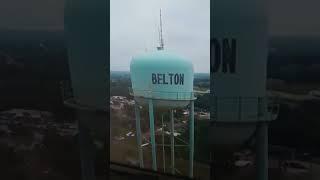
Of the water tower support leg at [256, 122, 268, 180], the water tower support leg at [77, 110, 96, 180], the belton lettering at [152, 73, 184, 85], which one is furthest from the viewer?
the water tower support leg at [77, 110, 96, 180]

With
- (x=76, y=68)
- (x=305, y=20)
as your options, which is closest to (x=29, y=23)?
(x=76, y=68)

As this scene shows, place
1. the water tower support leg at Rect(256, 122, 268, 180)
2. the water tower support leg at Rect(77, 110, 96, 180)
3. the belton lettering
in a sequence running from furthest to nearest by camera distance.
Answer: the water tower support leg at Rect(77, 110, 96, 180), the water tower support leg at Rect(256, 122, 268, 180), the belton lettering

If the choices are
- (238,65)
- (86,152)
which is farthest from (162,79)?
(86,152)

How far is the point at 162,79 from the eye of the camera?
2623mm

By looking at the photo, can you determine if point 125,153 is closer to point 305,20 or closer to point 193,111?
point 193,111

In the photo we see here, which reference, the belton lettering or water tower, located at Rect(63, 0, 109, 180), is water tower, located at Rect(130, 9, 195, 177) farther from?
water tower, located at Rect(63, 0, 109, 180)

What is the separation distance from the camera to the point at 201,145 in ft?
8.97

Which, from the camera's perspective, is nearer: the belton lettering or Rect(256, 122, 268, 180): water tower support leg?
the belton lettering

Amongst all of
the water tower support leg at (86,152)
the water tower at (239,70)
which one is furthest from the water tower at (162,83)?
the water tower support leg at (86,152)

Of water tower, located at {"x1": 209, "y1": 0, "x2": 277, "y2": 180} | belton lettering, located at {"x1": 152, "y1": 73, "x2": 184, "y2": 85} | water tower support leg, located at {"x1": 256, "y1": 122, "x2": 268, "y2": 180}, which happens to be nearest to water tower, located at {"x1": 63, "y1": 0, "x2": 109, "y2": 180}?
belton lettering, located at {"x1": 152, "y1": 73, "x2": 184, "y2": 85}

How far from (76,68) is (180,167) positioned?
0.95 m

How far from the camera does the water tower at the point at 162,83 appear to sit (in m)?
2.62

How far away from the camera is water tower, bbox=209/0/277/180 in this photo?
2.69 metres

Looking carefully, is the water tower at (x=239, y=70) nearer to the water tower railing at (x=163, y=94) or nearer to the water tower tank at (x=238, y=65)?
the water tower tank at (x=238, y=65)
